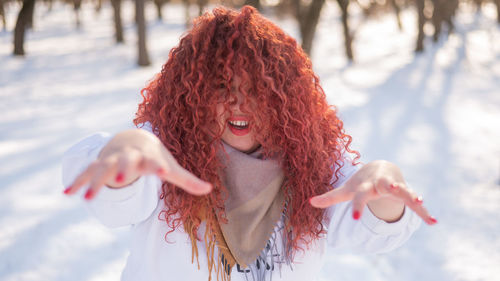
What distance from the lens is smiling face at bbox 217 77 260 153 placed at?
114cm

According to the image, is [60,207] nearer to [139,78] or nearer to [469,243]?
[469,243]

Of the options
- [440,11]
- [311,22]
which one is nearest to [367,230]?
[311,22]

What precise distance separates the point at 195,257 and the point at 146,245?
0.17 metres

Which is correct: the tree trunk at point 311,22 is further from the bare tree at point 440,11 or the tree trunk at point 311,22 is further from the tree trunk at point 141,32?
the bare tree at point 440,11

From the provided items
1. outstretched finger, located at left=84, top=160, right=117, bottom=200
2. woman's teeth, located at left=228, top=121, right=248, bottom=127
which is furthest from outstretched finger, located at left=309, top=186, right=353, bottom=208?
outstretched finger, located at left=84, top=160, right=117, bottom=200

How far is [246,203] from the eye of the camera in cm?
116

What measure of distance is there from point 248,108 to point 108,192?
0.47 m

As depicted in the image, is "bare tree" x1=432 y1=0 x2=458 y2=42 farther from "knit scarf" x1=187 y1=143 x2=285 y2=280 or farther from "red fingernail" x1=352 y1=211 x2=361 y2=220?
"red fingernail" x1=352 y1=211 x2=361 y2=220

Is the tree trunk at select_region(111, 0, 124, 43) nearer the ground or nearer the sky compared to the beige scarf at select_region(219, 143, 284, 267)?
nearer the sky

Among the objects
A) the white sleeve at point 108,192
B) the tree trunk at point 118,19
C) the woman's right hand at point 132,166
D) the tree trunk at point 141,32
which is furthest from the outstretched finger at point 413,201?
the tree trunk at point 118,19

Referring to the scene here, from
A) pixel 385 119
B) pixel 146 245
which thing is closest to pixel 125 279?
pixel 146 245

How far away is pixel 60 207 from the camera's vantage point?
3041 millimetres

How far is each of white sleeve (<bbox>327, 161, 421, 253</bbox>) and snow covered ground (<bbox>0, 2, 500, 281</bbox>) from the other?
1.37m

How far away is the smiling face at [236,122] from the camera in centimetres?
114
